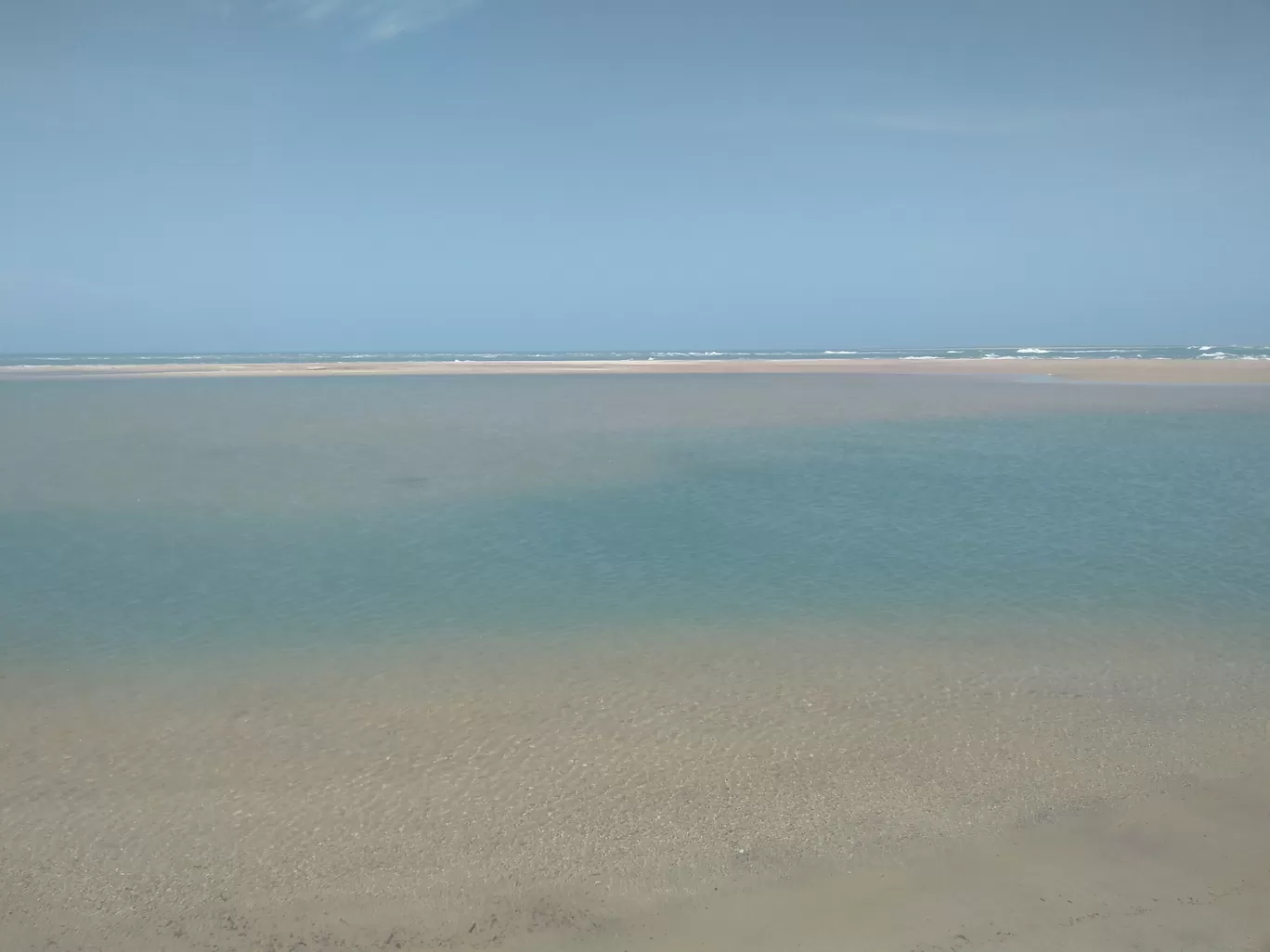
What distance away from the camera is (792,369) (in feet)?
200

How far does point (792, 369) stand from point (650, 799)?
2230 inches

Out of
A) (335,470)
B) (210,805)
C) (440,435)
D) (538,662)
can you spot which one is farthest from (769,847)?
(440,435)

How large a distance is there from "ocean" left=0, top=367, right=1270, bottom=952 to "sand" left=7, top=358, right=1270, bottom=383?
35.6 m

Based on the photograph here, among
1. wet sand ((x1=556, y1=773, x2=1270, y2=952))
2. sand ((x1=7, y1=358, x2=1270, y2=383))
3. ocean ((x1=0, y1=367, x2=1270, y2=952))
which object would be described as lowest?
wet sand ((x1=556, y1=773, x2=1270, y2=952))

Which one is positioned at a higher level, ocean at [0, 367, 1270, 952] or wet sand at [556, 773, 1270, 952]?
ocean at [0, 367, 1270, 952]

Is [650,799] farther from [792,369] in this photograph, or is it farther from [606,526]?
[792,369]

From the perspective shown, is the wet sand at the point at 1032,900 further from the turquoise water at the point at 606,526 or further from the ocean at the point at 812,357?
the ocean at the point at 812,357

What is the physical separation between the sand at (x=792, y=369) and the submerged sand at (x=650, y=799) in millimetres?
43682

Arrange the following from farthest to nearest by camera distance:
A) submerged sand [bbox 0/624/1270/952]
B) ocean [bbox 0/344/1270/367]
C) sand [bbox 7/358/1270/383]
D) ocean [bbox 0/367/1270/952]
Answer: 1. ocean [bbox 0/344/1270/367]
2. sand [bbox 7/358/1270/383]
3. ocean [bbox 0/367/1270/952]
4. submerged sand [bbox 0/624/1270/952]

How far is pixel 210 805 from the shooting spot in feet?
20.5

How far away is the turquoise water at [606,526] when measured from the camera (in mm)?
10055

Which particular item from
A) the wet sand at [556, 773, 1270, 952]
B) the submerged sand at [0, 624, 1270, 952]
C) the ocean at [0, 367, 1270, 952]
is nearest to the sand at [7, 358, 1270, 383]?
the ocean at [0, 367, 1270, 952]

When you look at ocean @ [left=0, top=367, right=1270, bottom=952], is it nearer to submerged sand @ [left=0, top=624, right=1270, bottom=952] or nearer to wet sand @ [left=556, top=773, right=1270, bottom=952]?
submerged sand @ [left=0, top=624, right=1270, bottom=952]

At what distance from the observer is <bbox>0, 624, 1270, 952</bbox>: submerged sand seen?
5051 millimetres
